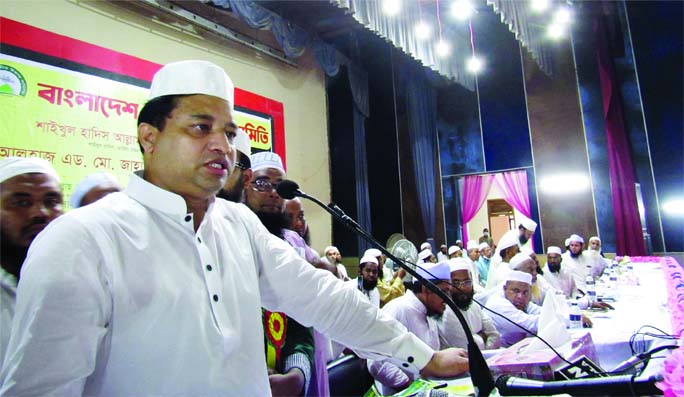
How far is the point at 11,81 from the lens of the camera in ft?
12.7

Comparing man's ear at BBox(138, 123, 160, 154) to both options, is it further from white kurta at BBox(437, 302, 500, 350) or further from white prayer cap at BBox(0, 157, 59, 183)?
white kurta at BBox(437, 302, 500, 350)

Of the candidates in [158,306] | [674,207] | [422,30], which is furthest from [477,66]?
[158,306]

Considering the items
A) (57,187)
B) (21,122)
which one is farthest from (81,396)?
(21,122)

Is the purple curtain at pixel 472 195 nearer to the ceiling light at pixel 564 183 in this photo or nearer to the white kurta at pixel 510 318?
the ceiling light at pixel 564 183

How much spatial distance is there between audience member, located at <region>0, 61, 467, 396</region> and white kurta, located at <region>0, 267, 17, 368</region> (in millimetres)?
606

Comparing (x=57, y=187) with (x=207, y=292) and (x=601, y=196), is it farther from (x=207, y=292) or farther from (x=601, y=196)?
(x=601, y=196)

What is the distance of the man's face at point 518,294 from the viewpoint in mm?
3091

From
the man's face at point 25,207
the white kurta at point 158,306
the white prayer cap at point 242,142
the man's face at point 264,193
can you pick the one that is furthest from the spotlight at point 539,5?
the man's face at point 25,207

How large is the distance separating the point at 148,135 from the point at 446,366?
0.86 meters

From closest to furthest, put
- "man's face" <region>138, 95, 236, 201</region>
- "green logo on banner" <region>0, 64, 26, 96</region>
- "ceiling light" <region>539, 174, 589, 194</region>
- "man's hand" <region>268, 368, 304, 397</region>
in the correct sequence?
1. "man's face" <region>138, 95, 236, 201</region>
2. "man's hand" <region>268, 368, 304, 397</region>
3. "green logo on banner" <region>0, 64, 26, 96</region>
4. "ceiling light" <region>539, 174, 589, 194</region>

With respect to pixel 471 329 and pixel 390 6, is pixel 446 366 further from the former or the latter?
pixel 390 6

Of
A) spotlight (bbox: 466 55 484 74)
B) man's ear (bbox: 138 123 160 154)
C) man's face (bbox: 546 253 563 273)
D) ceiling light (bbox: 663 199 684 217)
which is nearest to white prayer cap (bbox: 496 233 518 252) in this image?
man's face (bbox: 546 253 563 273)

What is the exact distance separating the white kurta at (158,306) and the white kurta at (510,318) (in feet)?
7.01

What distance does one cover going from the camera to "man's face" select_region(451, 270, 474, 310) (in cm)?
286
